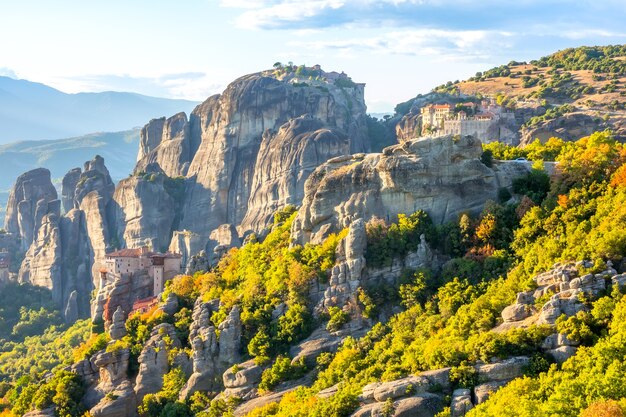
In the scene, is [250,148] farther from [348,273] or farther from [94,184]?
[348,273]

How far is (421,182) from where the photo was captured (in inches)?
2117

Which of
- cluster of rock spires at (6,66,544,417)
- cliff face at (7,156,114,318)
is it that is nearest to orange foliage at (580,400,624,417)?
cluster of rock spires at (6,66,544,417)

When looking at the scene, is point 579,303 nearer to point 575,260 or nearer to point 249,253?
point 575,260

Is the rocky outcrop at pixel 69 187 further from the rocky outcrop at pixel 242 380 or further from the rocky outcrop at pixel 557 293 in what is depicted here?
the rocky outcrop at pixel 557 293

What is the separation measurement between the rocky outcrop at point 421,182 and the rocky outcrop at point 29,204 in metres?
84.2

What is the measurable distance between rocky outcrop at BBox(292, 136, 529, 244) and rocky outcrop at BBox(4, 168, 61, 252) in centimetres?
8421

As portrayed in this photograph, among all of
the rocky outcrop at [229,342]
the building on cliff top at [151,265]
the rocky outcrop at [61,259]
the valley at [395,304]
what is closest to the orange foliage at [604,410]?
the valley at [395,304]

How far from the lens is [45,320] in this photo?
4341 inches

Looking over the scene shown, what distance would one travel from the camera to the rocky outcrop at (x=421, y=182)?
176 ft

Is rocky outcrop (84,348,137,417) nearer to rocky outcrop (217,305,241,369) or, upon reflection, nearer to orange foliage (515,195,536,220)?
rocky outcrop (217,305,241,369)

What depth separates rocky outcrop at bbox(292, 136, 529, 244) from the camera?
53719 mm

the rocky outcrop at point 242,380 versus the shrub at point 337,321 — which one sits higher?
the shrub at point 337,321

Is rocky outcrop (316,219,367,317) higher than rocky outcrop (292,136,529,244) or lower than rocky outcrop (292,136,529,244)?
lower

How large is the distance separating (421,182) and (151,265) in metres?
27.3
